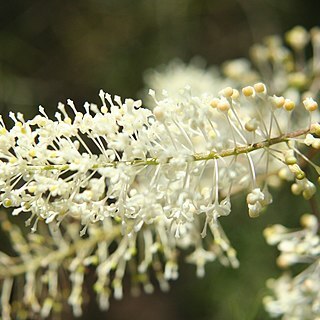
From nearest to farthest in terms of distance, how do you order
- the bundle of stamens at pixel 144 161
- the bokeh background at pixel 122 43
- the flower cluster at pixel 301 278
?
the bundle of stamens at pixel 144 161 → the flower cluster at pixel 301 278 → the bokeh background at pixel 122 43

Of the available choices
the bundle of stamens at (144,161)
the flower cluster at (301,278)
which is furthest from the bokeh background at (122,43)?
the bundle of stamens at (144,161)

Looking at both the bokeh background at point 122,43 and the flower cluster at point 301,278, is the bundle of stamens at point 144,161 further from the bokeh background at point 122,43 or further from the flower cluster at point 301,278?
the bokeh background at point 122,43

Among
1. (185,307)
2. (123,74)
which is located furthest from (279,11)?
(185,307)

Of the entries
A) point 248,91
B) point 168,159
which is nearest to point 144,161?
point 168,159

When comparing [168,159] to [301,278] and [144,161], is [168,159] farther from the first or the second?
[301,278]

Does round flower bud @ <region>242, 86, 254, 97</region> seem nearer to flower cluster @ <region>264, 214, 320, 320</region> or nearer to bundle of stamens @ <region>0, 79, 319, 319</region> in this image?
bundle of stamens @ <region>0, 79, 319, 319</region>

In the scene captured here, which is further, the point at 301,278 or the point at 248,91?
the point at 301,278
